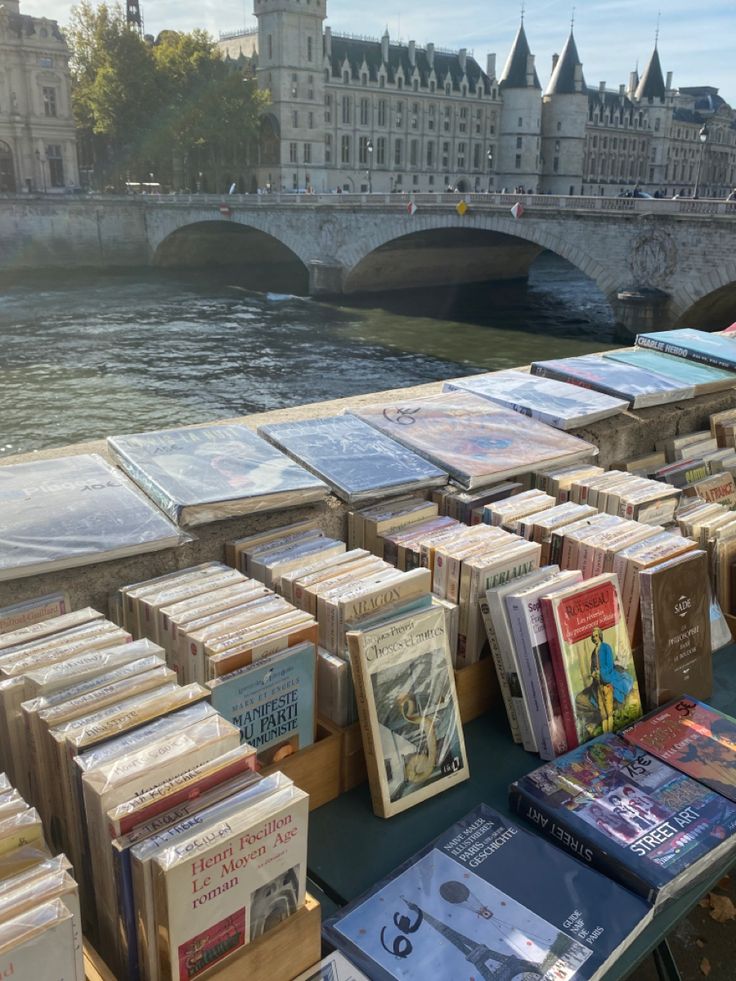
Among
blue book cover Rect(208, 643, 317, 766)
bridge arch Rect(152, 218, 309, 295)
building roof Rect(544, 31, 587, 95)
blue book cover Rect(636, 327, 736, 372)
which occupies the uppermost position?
building roof Rect(544, 31, 587, 95)

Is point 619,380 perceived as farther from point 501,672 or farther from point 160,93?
point 160,93

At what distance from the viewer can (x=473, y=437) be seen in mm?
3451

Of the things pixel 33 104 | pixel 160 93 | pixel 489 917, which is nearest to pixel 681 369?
pixel 489 917

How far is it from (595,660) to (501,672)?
26 centimetres

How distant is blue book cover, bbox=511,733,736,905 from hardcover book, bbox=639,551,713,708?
0.34m

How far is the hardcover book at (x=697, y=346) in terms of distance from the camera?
4.71m

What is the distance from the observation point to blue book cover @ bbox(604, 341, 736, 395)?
171 inches

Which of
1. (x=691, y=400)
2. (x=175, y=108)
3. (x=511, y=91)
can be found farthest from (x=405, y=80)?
(x=691, y=400)

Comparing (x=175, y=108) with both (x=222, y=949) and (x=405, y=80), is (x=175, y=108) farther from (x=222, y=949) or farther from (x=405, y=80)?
(x=222, y=949)

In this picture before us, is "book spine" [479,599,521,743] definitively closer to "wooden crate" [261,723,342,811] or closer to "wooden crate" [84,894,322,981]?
"wooden crate" [261,723,342,811]

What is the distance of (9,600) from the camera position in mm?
2230

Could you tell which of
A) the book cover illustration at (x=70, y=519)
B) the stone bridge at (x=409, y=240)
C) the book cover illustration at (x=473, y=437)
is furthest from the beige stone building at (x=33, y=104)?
the book cover illustration at (x=70, y=519)

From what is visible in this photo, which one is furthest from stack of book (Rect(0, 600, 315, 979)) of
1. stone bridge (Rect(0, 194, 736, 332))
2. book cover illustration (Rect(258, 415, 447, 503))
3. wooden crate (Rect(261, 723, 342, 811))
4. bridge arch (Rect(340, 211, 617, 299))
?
bridge arch (Rect(340, 211, 617, 299))

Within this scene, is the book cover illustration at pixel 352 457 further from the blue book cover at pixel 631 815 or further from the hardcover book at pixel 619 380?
the hardcover book at pixel 619 380
